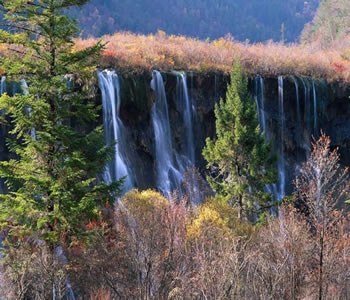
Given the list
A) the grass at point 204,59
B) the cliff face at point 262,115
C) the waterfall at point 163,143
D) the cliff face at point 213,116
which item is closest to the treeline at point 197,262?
the waterfall at point 163,143

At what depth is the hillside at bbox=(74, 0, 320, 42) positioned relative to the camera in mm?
97031

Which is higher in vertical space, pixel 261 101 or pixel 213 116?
pixel 261 101

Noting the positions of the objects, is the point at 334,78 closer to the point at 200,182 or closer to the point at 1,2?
the point at 200,182

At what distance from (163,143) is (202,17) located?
10415cm

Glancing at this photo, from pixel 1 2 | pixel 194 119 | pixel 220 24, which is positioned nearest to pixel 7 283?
pixel 1 2

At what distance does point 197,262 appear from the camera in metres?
Result: 11.0

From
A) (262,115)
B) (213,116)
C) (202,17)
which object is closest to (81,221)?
(213,116)

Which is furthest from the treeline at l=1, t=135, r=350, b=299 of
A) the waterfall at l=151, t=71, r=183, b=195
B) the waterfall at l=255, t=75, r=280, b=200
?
the waterfall at l=255, t=75, r=280, b=200

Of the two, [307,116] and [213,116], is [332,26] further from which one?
[213,116]

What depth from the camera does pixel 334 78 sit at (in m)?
37.0

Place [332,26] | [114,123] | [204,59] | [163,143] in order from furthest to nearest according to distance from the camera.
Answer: [332,26] < [204,59] < [163,143] < [114,123]

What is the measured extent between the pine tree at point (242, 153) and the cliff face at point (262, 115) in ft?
22.4

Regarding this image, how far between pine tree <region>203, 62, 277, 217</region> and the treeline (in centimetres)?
424

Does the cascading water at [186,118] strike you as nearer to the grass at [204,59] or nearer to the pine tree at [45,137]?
the grass at [204,59]
